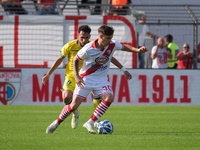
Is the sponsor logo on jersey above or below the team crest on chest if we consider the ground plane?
A: below

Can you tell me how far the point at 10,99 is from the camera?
49.4ft

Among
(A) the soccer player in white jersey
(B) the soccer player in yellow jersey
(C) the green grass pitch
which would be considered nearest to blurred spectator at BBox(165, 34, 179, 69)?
(C) the green grass pitch

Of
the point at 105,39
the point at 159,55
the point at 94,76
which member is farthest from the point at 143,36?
the point at 105,39

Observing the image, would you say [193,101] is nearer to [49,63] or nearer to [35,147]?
[49,63]

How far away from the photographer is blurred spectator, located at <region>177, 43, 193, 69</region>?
618 inches

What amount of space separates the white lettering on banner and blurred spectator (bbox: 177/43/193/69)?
777 mm

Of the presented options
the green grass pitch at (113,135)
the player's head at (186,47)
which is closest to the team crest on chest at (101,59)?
the green grass pitch at (113,135)

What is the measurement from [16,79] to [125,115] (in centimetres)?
Answer: 485

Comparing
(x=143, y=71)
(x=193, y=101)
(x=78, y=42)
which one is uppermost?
(x=78, y=42)

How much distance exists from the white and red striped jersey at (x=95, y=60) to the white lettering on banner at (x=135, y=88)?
7.17 meters

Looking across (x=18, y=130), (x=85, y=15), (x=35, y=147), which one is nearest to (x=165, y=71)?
(x=85, y=15)

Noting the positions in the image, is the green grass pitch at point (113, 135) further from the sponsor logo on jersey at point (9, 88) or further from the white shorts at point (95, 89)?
the sponsor logo on jersey at point (9, 88)

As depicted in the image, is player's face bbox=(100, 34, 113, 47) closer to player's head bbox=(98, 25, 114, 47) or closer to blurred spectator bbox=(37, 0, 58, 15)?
player's head bbox=(98, 25, 114, 47)

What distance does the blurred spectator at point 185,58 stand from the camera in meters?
15.7
